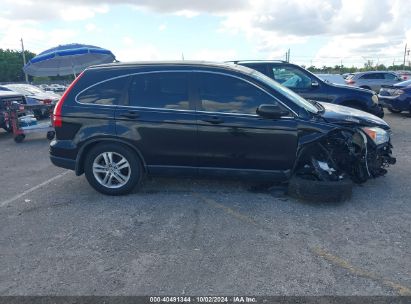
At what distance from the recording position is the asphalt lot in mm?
3129

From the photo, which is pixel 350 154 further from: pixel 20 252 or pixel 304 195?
pixel 20 252

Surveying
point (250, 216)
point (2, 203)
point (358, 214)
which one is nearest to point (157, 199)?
point (250, 216)

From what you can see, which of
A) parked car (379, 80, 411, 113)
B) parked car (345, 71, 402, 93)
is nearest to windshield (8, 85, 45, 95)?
parked car (379, 80, 411, 113)

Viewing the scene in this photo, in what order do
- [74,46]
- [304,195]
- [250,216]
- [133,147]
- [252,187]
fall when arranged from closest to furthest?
[250,216]
[304,195]
[133,147]
[252,187]
[74,46]

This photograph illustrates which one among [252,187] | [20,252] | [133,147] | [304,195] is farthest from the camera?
[252,187]

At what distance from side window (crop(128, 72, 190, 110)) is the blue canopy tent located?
393 inches

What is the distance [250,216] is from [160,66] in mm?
2394

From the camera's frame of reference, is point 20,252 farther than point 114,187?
No

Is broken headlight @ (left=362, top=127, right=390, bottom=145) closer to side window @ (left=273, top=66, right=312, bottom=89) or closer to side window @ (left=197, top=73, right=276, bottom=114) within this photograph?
side window @ (left=197, top=73, right=276, bottom=114)

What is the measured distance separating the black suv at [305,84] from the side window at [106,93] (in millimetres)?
4499

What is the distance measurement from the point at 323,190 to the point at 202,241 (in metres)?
1.79

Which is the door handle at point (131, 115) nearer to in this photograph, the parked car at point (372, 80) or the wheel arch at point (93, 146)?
the wheel arch at point (93, 146)

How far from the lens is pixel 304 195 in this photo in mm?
4793

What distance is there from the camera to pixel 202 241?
152 inches
